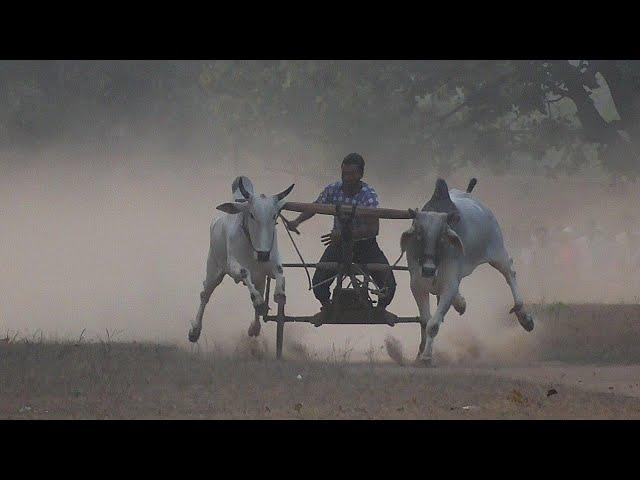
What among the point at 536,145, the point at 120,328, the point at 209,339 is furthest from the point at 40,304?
the point at 536,145

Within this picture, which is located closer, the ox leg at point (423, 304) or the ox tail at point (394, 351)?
the ox leg at point (423, 304)

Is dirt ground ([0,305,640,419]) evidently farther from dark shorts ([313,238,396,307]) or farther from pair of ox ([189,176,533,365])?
dark shorts ([313,238,396,307])

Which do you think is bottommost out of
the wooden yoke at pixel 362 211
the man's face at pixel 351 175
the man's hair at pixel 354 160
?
the wooden yoke at pixel 362 211

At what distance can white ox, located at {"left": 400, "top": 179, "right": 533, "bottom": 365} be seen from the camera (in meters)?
15.9

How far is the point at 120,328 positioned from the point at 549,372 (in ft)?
23.5

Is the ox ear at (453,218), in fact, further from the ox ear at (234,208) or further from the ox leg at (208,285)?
the ox leg at (208,285)

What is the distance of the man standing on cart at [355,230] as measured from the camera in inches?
645

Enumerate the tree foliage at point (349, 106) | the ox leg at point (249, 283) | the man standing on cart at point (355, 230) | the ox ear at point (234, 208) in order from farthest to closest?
the tree foliage at point (349, 106), the man standing on cart at point (355, 230), the ox ear at point (234, 208), the ox leg at point (249, 283)

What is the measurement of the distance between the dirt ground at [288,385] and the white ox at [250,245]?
2.22 ft

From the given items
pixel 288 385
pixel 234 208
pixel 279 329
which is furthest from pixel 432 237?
pixel 288 385

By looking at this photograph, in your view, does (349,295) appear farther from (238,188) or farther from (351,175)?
(238,188)

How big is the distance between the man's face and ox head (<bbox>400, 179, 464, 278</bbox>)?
80 cm

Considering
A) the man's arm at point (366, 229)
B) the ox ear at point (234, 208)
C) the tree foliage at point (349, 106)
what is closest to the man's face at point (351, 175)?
the man's arm at point (366, 229)

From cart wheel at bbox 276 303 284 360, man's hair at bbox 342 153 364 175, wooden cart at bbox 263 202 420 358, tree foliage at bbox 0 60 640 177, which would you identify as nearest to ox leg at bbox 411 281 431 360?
wooden cart at bbox 263 202 420 358
